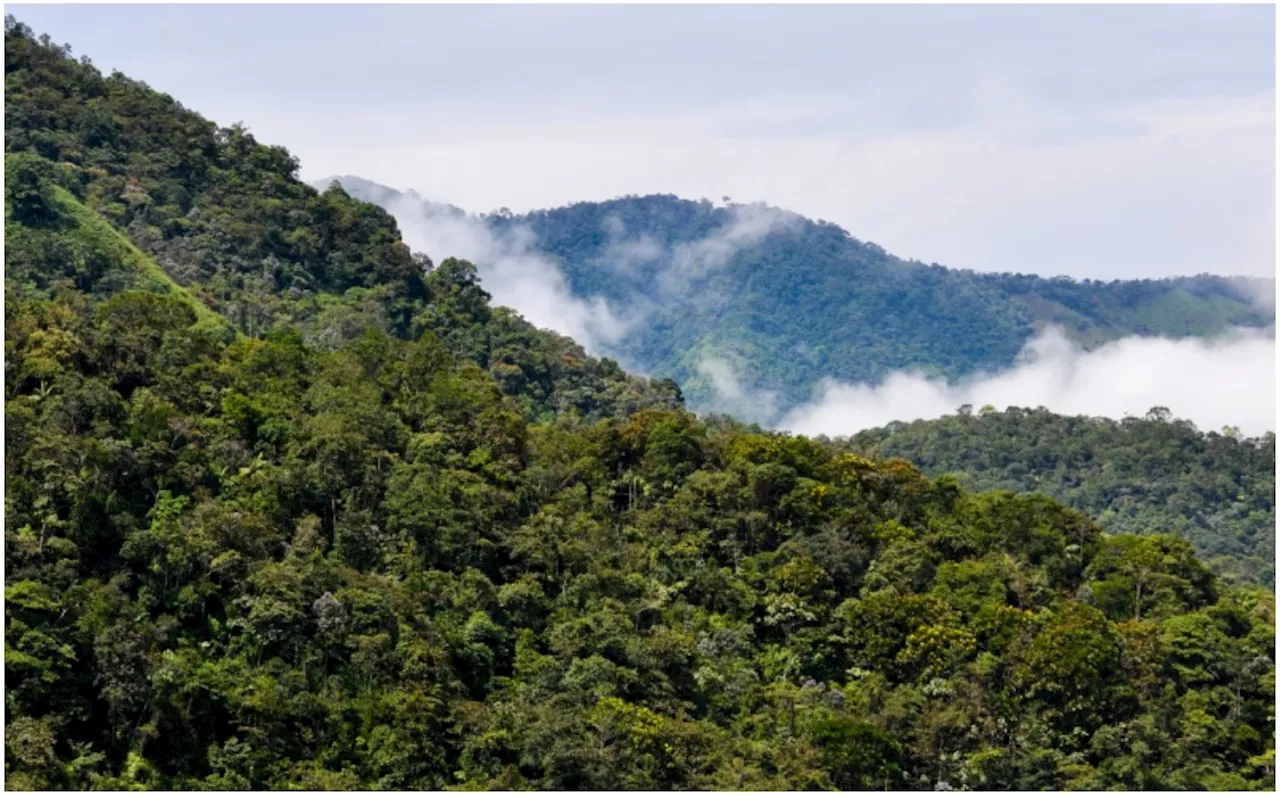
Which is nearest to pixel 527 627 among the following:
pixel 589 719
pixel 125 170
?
pixel 589 719

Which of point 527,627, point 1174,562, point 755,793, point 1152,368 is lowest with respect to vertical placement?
point 755,793

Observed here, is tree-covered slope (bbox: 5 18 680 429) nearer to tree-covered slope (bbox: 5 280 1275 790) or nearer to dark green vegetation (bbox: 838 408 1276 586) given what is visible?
tree-covered slope (bbox: 5 280 1275 790)

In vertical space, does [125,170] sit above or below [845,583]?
above

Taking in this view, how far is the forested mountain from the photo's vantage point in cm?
13362

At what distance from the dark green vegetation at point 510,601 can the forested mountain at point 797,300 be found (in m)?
89.2

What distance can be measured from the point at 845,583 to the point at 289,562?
11416 mm

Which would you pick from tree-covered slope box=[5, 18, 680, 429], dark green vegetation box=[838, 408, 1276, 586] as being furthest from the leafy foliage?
tree-covered slope box=[5, 18, 680, 429]

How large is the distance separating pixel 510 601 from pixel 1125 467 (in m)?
46.1

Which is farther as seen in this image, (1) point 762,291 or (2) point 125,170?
(1) point 762,291

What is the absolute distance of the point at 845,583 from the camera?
32.9 meters

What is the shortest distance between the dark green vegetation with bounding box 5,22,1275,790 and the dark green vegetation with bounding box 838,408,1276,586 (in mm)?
31138

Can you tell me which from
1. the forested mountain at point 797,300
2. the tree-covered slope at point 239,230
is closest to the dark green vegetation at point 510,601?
the tree-covered slope at point 239,230

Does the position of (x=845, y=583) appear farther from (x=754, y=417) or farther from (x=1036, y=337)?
(x=1036, y=337)

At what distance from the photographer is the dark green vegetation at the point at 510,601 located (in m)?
24.8
